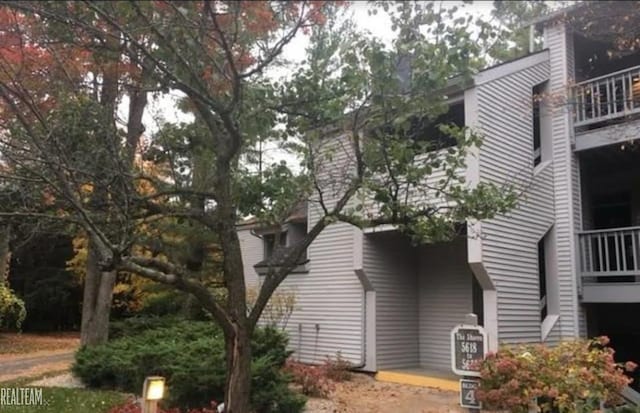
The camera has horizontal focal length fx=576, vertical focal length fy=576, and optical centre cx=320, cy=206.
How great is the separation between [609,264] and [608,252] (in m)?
0.30

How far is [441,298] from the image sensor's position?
42.3 ft

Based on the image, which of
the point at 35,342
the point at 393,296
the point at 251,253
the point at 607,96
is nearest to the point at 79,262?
the point at 35,342

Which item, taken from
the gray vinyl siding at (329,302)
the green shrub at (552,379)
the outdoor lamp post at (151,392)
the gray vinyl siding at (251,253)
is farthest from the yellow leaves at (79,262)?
the green shrub at (552,379)

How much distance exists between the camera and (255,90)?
570cm

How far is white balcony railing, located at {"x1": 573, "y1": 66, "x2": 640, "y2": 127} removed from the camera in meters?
11.1

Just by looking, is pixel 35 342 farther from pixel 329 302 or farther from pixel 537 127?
pixel 537 127

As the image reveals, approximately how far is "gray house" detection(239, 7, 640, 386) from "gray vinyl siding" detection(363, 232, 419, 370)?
3 cm

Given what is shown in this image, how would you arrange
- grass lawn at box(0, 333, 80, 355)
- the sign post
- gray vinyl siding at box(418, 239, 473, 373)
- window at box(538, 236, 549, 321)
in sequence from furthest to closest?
grass lawn at box(0, 333, 80, 355) < gray vinyl siding at box(418, 239, 473, 373) < window at box(538, 236, 549, 321) < the sign post

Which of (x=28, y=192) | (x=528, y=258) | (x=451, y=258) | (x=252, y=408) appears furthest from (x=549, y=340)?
(x=28, y=192)

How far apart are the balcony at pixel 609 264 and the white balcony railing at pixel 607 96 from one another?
2.32 metres

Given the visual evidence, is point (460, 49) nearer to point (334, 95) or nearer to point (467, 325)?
point (334, 95)

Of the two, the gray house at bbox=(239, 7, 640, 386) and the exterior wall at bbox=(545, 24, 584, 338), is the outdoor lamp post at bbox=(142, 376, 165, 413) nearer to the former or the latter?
the gray house at bbox=(239, 7, 640, 386)

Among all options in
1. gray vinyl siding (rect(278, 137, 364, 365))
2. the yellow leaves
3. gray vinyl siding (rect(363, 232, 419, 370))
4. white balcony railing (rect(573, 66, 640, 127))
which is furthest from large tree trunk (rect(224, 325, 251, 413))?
the yellow leaves

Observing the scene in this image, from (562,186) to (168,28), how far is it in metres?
9.64
